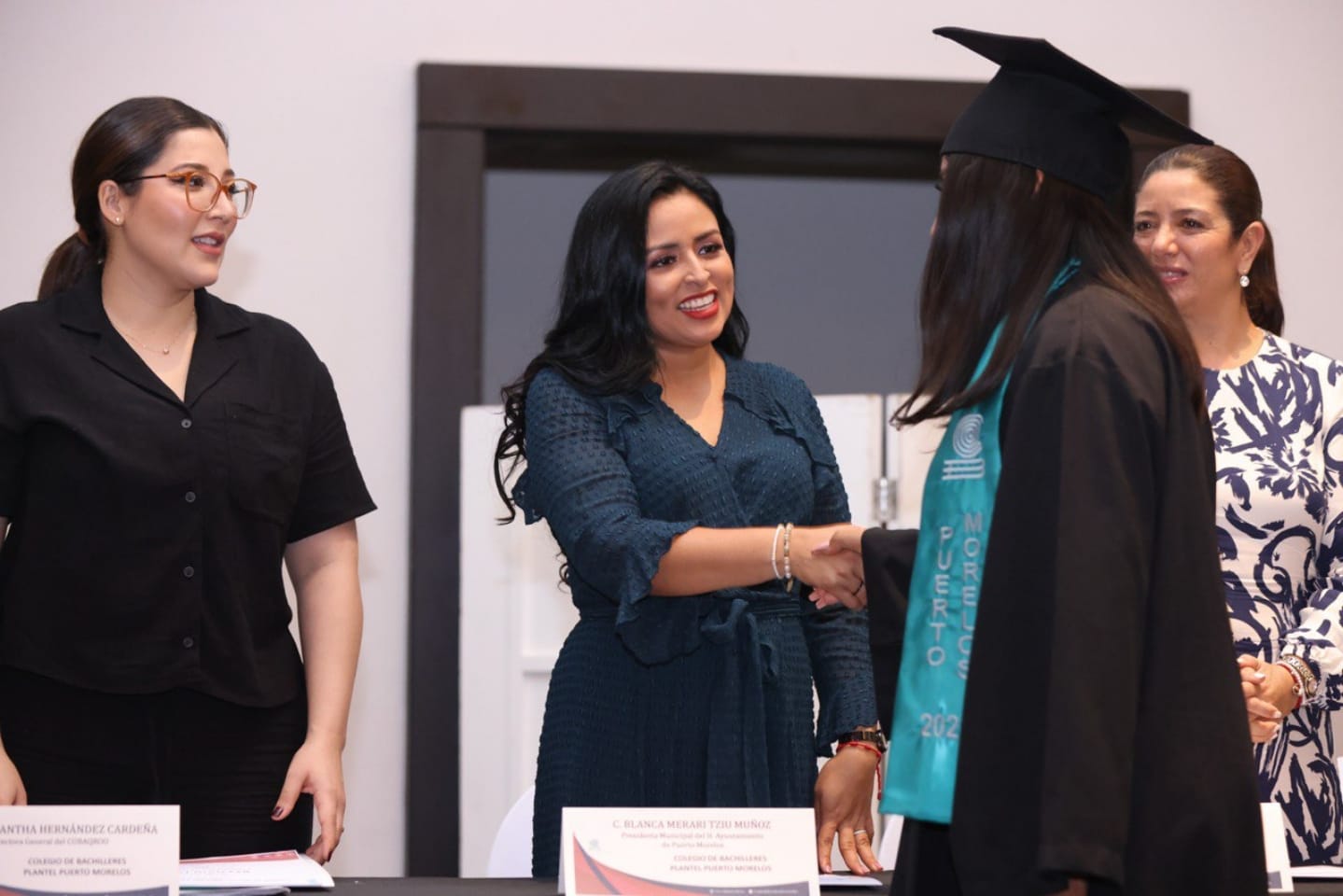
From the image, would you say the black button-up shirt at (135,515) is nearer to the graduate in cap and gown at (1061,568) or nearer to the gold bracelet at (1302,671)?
the graduate in cap and gown at (1061,568)

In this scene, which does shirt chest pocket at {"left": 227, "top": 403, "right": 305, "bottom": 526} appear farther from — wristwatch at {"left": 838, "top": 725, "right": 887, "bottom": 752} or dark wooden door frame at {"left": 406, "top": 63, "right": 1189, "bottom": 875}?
dark wooden door frame at {"left": 406, "top": 63, "right": 1189, "bottom": 875}

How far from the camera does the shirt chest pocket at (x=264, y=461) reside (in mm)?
→ 2256

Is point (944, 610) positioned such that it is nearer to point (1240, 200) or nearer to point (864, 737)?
point (864, 737)

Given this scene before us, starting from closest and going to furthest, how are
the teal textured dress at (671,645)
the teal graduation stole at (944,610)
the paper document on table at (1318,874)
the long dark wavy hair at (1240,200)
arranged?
the teal graduation stole at (944,610) < the paper document on table at (1318,874) < the teal textured dress at (671,645) < the long dark wavy hair at (1240,200)

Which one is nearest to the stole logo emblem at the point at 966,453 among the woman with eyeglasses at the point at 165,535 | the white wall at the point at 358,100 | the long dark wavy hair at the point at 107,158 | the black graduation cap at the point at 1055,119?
the black graduation cap at the point at 1055,119

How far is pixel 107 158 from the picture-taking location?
2.34 m

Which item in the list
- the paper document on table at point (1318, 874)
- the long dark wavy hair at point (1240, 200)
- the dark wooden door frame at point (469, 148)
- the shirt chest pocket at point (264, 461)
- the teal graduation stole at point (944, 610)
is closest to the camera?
the teal graduation stole at point (944, 610)

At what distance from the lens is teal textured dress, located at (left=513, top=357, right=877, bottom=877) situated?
215 cm

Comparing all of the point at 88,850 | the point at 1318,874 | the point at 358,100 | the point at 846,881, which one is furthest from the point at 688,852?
the point at 358,100

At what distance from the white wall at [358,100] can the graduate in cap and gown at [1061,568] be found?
2.51m

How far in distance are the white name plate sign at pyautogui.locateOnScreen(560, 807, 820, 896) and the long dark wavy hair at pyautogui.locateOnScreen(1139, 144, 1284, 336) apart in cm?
140

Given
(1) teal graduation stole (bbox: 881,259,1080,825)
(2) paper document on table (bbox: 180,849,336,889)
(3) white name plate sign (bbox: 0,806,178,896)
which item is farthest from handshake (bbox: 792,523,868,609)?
(3) white name plate sign (bbox: 0,806,178,896)

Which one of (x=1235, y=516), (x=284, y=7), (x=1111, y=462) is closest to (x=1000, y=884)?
(x=1111, y=462)

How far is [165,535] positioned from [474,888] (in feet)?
2.37
